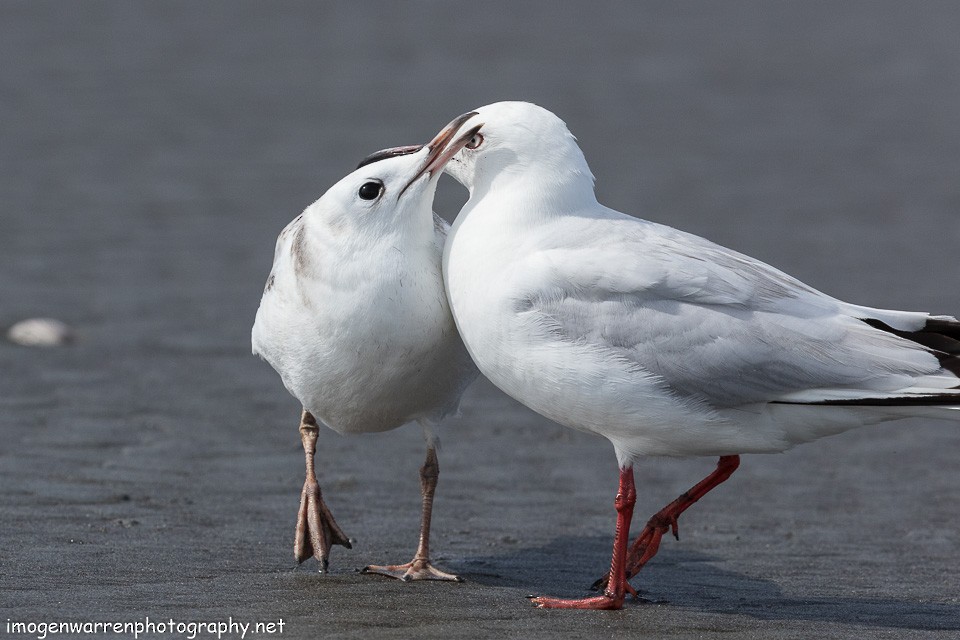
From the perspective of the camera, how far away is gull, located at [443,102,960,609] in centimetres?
567

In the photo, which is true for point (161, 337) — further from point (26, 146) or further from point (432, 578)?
point (26, 146)

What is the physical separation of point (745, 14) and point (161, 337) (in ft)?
58.6

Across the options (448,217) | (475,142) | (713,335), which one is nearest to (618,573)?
(713,335)

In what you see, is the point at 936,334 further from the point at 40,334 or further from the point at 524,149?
the point at 40,334

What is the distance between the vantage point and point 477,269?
5832 mm

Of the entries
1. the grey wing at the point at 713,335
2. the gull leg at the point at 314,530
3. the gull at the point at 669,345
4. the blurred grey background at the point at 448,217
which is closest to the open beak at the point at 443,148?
the gull at the point at 669,345

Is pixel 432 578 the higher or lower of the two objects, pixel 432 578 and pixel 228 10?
the lower

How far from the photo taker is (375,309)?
5969 millimetres

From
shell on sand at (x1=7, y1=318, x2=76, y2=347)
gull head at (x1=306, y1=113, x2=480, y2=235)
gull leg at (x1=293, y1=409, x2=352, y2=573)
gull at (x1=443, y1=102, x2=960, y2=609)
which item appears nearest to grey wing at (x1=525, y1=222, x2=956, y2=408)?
gull at (x1=443, y1=102, x2=960, y2=609)

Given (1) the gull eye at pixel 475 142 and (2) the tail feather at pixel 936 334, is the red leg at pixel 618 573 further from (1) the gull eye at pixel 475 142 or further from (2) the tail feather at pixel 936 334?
(1) the gull eye at pixel 475 142

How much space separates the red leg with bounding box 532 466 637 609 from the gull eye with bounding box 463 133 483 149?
4.76ft

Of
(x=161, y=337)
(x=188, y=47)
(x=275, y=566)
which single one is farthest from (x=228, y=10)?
(x=275, y=566)

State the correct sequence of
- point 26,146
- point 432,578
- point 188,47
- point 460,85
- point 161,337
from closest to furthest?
point 432,578, point 161,337, point 26,146, point 460,85, point 188,47

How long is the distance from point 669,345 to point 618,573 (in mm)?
925
